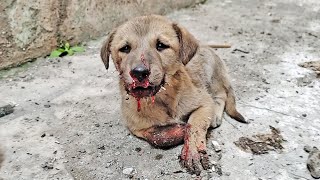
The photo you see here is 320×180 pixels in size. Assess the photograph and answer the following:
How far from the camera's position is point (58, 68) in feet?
18.9

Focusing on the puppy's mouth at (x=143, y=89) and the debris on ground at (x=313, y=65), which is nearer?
the puppy's mouth at (x=143, y=89)

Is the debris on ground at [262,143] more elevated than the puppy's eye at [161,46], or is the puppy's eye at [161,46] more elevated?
the puppy's eye at [161,46]

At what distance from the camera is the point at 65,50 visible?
611 cm

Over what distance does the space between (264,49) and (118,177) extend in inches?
125

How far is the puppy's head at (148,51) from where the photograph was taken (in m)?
3.71

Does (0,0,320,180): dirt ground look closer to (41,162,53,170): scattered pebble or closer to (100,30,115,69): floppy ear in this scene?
(41,162,53,170): scattered pebble

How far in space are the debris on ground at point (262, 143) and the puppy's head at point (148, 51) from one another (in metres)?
0.89

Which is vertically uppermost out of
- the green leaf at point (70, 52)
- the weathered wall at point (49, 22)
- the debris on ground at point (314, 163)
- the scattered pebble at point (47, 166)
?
the weathered wall at point (49, 22)

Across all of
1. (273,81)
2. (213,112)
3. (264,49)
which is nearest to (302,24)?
(264,49)

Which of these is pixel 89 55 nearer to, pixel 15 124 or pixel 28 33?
pixel 28 33

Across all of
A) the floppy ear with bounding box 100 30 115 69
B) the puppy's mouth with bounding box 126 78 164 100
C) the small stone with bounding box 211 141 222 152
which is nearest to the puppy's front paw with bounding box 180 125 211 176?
the small stone with bounding box 211 141 222 152

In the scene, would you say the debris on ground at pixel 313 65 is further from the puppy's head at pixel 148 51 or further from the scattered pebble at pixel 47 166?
the scattered pebble at pixel 47 166

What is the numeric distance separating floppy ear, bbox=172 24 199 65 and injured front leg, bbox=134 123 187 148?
58 cm

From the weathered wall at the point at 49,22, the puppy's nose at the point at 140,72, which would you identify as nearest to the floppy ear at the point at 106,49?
the puppy's nose at the point at 140,72
